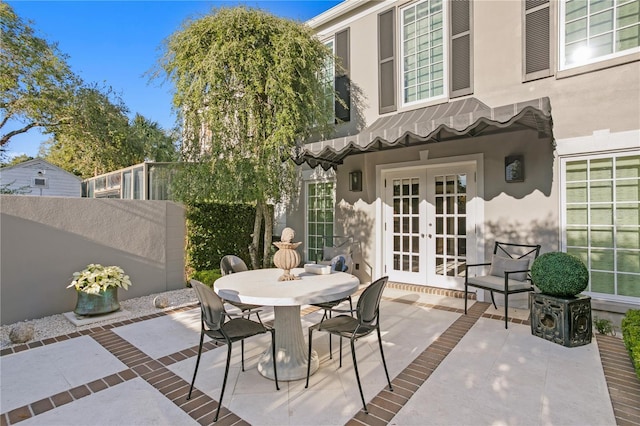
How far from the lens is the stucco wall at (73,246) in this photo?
5031 mm

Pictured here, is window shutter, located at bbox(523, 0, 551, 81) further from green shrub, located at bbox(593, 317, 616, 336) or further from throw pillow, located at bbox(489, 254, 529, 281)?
green shrub, located at bbox(593, 317, 616, 336)

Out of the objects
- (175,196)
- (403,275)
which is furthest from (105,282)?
(403,275)

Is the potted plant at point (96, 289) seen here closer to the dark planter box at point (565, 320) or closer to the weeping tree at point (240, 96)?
the weeping tree at point (240, 96)

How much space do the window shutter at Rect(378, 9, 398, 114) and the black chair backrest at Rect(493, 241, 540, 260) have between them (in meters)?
3.67

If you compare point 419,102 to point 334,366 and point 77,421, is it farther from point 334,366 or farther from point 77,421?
point 77,421

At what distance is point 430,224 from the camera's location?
22.8ft

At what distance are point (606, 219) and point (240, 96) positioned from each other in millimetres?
6717

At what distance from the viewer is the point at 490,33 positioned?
5.95 metres

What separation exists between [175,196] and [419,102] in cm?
583

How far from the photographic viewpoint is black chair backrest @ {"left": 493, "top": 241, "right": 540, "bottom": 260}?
5.45m

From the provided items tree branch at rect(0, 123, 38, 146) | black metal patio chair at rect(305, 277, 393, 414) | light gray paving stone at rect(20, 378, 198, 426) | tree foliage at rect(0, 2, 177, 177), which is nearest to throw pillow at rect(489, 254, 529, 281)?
black metal patio chair at rect(305, 277, 393, 414)

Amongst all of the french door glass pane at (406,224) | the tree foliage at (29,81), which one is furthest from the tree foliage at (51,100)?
the french door glass pane at (406,224)

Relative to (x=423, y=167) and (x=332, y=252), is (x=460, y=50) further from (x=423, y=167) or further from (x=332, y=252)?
(x=332, y=252)

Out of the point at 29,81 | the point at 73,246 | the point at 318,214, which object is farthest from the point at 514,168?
the point at 29,81
